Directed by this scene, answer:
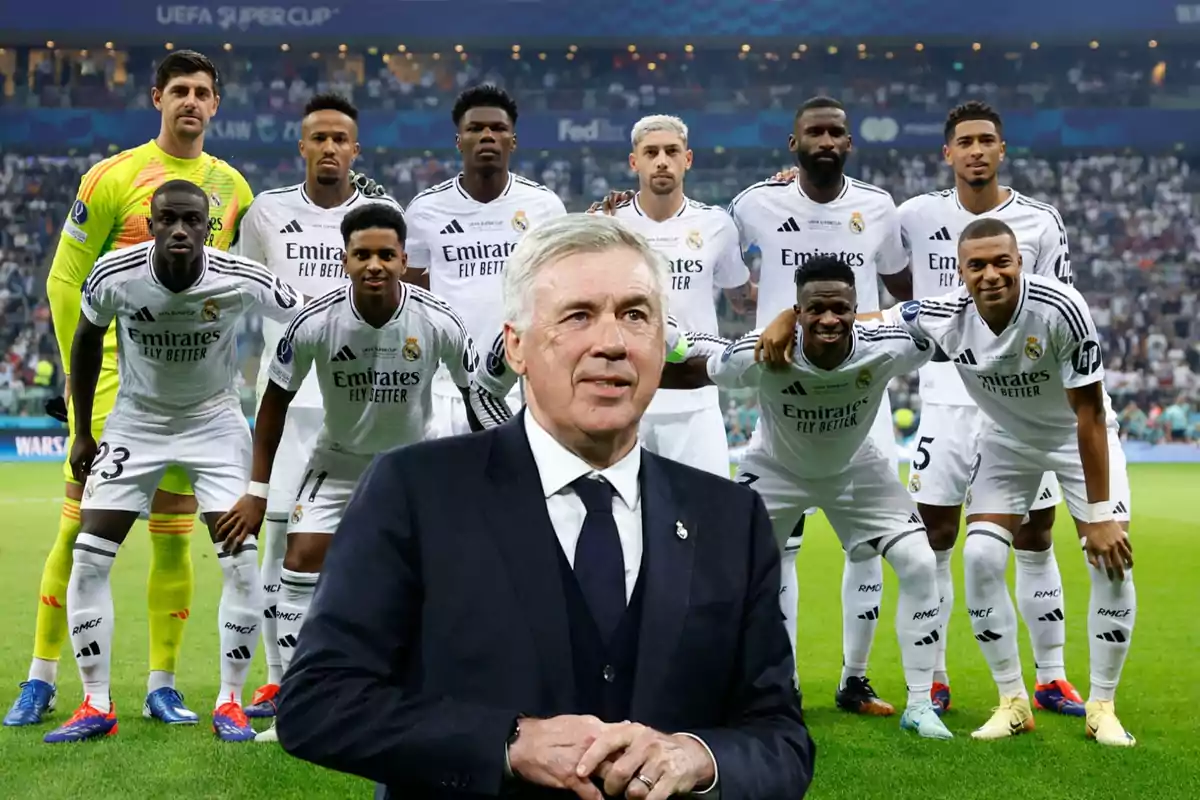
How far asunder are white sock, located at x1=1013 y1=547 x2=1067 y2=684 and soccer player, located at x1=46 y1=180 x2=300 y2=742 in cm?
349

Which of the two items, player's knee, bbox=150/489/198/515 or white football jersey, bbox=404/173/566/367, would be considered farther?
white football jersey, bbox=404/173/566/367

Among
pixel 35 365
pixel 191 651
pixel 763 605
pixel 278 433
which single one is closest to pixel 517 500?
pixel 763 605

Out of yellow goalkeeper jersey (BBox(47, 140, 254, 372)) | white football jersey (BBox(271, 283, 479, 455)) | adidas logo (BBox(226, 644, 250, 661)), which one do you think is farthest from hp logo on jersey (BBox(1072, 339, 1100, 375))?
yellow goalkeeper jersey (BBox(47, 140, 254, 372))

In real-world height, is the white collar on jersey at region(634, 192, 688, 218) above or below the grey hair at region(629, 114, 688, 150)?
below

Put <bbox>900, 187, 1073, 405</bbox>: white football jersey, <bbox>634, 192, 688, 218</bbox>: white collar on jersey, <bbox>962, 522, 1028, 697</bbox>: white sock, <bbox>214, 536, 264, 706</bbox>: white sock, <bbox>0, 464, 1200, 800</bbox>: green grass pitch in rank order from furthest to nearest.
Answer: <bbox>634, 192, 688, 218</bbox>: white collar on jersey < <bbox>900, 187, 1073, 405</bbox>: white football jersey < <bbox>962, 522, 1028, 697</bbox>: white sock < <bbox>214, 536, 264, 706</bbox>: white sock < <bbox>0, 464, 1200, 800</bbox>: green grass pitch

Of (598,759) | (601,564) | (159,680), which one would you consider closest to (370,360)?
(159,680)

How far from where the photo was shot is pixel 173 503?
6035 millimetres

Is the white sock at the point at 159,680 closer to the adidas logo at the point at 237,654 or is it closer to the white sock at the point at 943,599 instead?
the adidas logo at the point at 237,654

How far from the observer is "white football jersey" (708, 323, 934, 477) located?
18.5ft

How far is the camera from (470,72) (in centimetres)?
3444

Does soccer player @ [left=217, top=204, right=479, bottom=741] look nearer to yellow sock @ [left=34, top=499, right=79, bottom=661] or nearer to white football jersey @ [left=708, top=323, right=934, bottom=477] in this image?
yellow sock @ [left=34, top=499, right=79, bottom=661]

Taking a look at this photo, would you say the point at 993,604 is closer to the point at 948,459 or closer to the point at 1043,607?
the point at 1043,607

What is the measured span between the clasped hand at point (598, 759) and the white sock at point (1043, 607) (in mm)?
4767

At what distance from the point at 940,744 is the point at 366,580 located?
401cm
